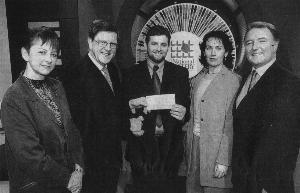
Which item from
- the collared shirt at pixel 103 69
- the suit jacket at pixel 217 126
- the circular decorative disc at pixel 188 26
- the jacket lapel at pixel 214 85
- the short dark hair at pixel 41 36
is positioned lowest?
the suit jacket at pixel 217 126

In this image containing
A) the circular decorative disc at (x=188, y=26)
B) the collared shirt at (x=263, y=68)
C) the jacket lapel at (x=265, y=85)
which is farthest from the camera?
the circular decorative disc at (x=188, y=26)

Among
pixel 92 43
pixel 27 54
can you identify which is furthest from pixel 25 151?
pixel 92 43

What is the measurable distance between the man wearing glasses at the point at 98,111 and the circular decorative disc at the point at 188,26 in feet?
2.97

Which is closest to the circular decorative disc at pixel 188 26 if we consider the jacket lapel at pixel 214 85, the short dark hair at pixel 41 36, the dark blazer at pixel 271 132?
the jacket lapel at pixel 214 85

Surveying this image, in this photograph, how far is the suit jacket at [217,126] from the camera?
231 cm

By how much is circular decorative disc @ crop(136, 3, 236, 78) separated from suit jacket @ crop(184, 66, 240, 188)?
81 centimetres

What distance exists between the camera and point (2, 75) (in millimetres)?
3215

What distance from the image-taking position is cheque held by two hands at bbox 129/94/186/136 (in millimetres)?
2328

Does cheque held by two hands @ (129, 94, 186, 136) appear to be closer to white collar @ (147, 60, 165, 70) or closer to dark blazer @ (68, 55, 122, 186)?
dark blazer @ (68, 55, 122, 186)

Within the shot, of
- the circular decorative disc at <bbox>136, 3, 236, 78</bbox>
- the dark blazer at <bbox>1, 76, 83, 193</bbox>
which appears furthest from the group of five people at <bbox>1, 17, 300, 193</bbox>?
the circular decorative disc at <bbox>136, 3, 236, 78</bbox>

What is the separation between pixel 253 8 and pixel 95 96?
170cm

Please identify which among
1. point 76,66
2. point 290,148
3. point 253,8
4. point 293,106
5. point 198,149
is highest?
point 253,8

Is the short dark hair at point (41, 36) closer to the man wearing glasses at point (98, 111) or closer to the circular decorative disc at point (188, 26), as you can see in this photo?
the man wearing glasses at point (98, 111)

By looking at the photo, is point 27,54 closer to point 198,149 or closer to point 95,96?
point 95,96
